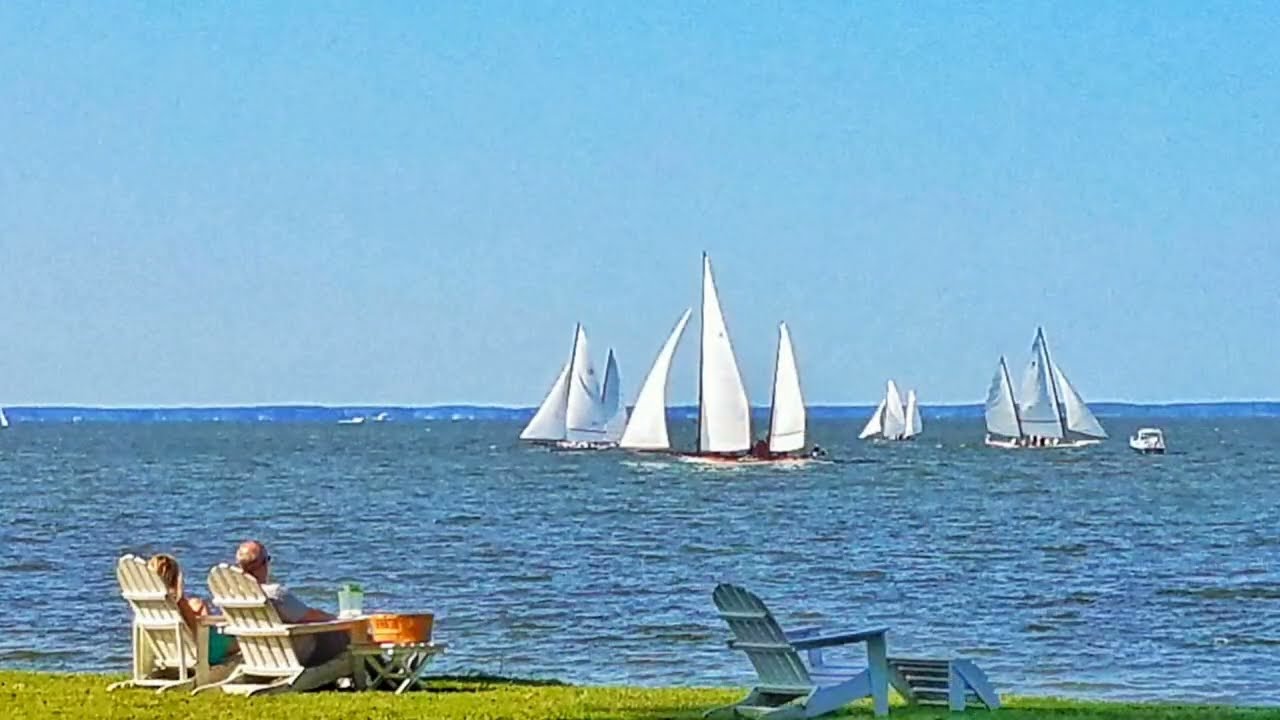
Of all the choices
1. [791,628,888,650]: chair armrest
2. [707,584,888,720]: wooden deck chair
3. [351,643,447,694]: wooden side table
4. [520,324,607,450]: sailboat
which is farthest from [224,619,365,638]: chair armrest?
[520,324,607,450]: sailboat

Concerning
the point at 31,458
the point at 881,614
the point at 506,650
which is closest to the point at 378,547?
the point at 881,614

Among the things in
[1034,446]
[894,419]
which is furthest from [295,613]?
[894,419]

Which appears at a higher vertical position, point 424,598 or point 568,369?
point 568,369

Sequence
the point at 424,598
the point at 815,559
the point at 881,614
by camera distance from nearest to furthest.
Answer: the point at 881,614 → the point at 424,598 → the point at 815,559

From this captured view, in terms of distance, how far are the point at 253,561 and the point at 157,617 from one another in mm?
970

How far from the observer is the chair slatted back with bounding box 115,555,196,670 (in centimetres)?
1528

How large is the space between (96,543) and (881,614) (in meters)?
22.0

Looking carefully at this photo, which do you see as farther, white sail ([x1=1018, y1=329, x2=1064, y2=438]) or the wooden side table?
white sail ([x1=1018, y1=329, x2=1064, y2=438])

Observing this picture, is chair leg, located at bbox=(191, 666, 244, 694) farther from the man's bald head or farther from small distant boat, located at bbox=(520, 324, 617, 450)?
small distant boat, located at bbox=(520, 324, 617, 450)

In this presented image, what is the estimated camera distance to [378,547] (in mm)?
45781

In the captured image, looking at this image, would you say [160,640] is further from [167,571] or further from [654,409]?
[654,409]

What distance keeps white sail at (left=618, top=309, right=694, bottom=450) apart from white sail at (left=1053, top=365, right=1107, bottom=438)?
93.0 feet

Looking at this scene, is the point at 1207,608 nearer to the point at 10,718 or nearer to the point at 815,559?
the point at 815,559

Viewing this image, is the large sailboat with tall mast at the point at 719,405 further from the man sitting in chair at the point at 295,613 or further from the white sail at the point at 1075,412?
the man sitting in chair at the point at 295,613
